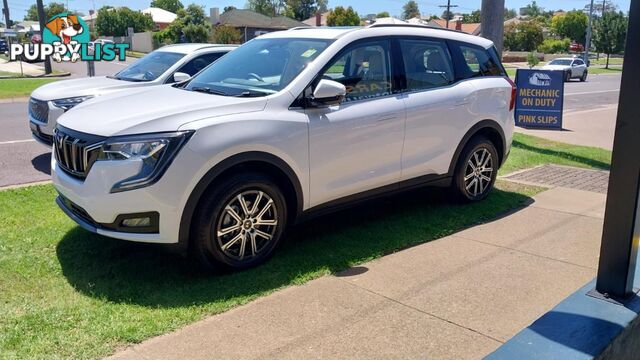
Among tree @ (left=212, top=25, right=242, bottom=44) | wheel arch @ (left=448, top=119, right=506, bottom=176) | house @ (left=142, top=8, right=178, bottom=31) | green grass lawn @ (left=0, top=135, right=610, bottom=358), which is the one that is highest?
house @ (left=142, top=8, right=178, bottom=31)

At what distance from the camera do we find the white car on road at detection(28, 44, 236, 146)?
7668mm

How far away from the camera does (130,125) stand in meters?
3.95

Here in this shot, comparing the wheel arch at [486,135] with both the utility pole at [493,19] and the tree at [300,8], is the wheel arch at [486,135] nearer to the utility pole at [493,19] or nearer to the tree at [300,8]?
the utility pole at [493,19]

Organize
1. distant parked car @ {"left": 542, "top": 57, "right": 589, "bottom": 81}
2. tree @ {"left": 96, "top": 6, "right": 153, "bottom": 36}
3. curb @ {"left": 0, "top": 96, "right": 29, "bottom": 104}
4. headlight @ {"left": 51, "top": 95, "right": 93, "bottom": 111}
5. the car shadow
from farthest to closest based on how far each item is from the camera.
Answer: tree @ {"left": 96, "top": 6, "right": 153, "bottom": 36} < distant parked car @ {"left": 542, "top": 57, "right": 589, "bottom": 81} < curb @ {"left": 0, "top": 96, "right": 29, "bottom": 104} < the car shadow < headlight @ {"left": 51, "top": 95, "right": 93, "bottom": 111}

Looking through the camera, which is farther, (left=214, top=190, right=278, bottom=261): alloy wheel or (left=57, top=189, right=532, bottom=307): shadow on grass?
(left=214, top=190, right=278, bottom=261): alloy wheel

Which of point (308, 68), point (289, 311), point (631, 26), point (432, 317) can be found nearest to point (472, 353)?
point (432, 317)

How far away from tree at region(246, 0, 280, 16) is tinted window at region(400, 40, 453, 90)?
369 feet

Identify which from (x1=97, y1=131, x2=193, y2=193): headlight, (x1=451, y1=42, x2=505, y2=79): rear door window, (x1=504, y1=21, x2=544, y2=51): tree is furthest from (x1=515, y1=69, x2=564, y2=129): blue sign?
(x1=504, y1=21, x2=544, y2=51): tree

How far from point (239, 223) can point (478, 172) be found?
3106 mm

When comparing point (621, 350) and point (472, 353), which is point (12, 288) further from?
point (621, 350)

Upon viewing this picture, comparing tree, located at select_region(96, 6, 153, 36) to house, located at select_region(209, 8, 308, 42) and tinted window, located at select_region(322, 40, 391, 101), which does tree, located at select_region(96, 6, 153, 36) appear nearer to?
house, located at select_region(209, 8, 308, 42)

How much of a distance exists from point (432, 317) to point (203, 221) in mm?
1685

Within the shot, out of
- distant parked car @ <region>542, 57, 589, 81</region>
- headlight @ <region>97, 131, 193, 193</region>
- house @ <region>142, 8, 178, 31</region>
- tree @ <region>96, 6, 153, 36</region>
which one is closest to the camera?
headlight @ <region>97, 131, 193, 193</region>

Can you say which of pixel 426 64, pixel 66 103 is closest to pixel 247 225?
pixel 426 64
